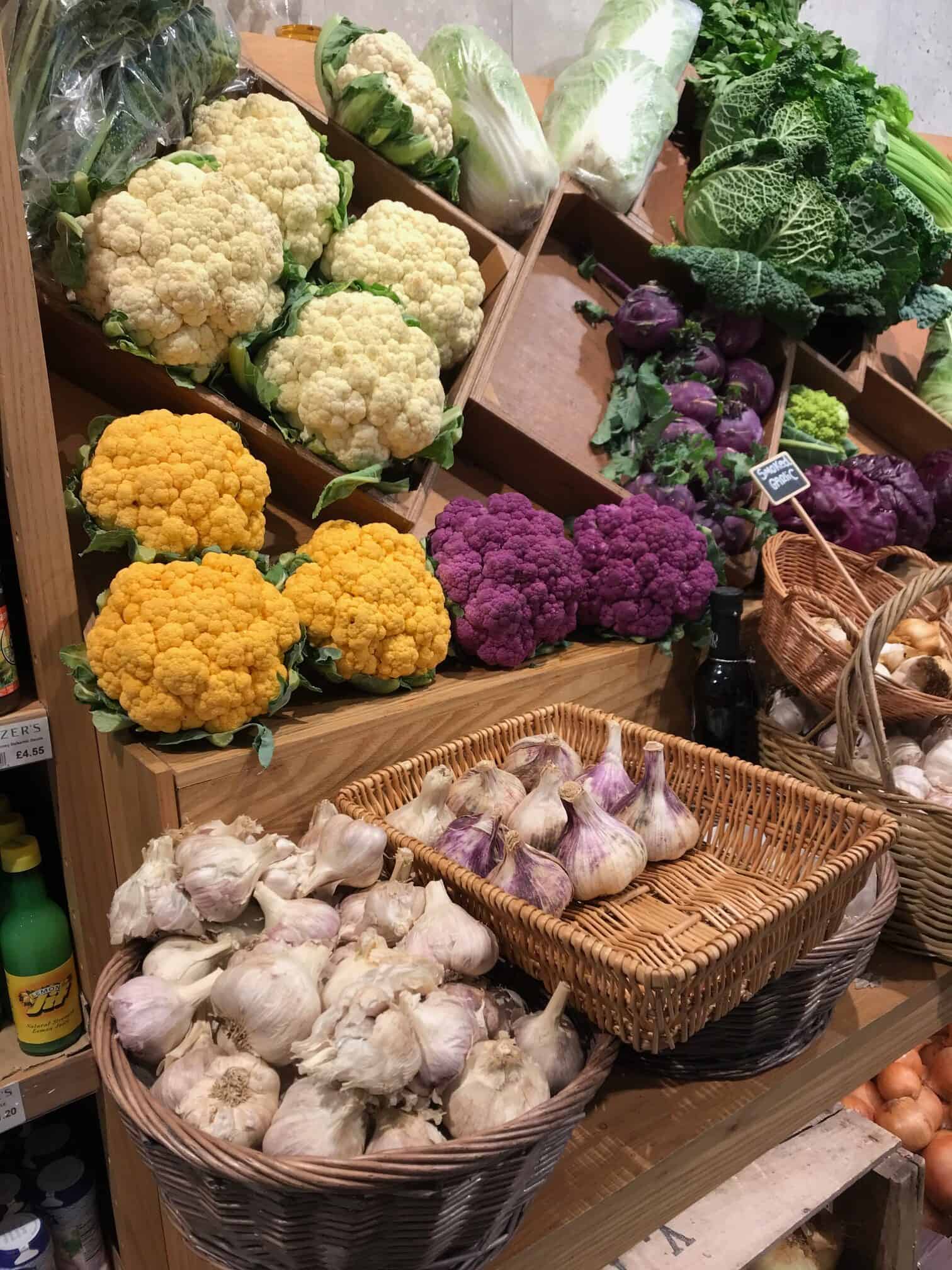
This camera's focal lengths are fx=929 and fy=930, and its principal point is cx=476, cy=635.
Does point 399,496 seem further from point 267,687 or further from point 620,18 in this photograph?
point 620,18

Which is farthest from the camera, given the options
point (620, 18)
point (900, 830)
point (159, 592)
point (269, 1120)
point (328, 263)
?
point (620, 18)

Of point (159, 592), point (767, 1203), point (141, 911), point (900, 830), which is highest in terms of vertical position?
point (159, 592)

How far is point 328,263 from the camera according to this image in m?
1.58

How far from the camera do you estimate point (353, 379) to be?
1387 millimetres

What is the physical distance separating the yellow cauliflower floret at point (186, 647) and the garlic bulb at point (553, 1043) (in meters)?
0.50

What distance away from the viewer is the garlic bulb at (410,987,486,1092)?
32.7 inches

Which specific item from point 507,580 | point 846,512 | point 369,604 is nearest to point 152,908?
point 369,604

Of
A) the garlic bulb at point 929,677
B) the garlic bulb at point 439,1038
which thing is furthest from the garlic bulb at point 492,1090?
the garlic bulb at point 929,677

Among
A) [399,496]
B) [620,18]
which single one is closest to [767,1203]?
[399,496]

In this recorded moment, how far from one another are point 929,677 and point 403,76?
1346mm

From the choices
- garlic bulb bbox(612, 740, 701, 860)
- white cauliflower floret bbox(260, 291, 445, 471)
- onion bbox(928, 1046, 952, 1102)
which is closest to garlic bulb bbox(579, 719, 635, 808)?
garlic bulb bbox(612, 740, 701, 860)

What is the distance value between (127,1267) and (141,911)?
96 centimetres

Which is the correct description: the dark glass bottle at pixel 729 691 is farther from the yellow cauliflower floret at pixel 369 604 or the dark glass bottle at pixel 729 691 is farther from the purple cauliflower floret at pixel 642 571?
the yellow cauliflower floret at pixel 369 604

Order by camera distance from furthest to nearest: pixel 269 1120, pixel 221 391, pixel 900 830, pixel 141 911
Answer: pixel 221 391 → pixel 900 830 → pixel 141 911 → pixel 269 1120
